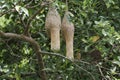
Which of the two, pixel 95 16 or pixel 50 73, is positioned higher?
pixel 95 16

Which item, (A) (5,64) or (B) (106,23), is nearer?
(B) (106,23)

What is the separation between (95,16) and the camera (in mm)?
2629

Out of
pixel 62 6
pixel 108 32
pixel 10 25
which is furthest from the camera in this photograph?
pixel 10 25

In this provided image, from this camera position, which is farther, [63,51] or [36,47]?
[63,51]

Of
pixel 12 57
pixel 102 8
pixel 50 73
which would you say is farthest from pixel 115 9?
pixel 12 57

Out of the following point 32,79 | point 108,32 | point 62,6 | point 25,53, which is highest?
point 62,6

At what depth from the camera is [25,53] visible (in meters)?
2.75

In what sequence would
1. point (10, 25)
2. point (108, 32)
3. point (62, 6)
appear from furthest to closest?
point (10, 25)
point (108, 32)
point (62, 6)

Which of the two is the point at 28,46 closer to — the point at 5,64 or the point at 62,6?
the point at 5,64

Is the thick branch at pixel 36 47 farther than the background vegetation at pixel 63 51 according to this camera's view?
No

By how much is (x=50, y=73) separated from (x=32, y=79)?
141 millimetres

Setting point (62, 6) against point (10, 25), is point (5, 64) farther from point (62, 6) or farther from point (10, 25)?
point (62, 6)

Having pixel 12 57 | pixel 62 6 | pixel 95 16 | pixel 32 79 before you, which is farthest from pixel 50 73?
pixel 62 6

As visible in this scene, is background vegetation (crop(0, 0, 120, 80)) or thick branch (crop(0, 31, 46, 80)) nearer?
thick branch (crop(0, 31, 46, 80))
